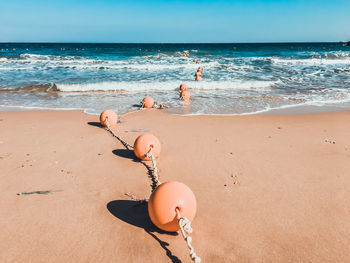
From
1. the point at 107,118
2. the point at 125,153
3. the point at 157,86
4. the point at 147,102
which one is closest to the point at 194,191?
the point at 125,153

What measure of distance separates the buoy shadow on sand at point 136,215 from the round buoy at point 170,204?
10.8 inches

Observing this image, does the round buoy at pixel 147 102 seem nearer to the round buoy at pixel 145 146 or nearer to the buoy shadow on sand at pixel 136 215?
the round buoy at pixel 145 146

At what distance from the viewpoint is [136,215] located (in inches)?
136

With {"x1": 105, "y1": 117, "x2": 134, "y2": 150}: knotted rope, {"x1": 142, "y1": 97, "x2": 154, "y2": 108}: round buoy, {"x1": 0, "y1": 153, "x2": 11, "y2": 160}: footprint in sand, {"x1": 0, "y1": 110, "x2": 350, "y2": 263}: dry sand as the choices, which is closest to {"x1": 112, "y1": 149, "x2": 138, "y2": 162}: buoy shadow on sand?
{"x1": 0, "y1": 110, "x2": 350, "y2": 263}: dry sand

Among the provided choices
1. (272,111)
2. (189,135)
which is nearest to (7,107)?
(189,135)

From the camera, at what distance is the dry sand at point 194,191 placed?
9.57 feet

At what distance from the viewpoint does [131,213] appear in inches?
138

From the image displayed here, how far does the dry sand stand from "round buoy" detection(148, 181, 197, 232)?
32 centimetres

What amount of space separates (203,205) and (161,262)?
1133mm

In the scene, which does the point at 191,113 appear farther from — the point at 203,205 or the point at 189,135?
the point at 203,205

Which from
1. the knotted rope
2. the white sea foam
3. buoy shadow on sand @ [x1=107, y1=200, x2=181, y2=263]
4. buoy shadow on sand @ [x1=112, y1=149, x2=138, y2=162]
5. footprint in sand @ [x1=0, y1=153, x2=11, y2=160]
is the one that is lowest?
buoy shadow on sand @ [x1=107, y1=200, x2=181, y2=263]

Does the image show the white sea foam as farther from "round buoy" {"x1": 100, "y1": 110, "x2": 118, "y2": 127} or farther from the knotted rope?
the knotted rope

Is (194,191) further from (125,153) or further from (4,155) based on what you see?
(4,155)

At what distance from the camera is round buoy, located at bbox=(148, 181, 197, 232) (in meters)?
2.79
